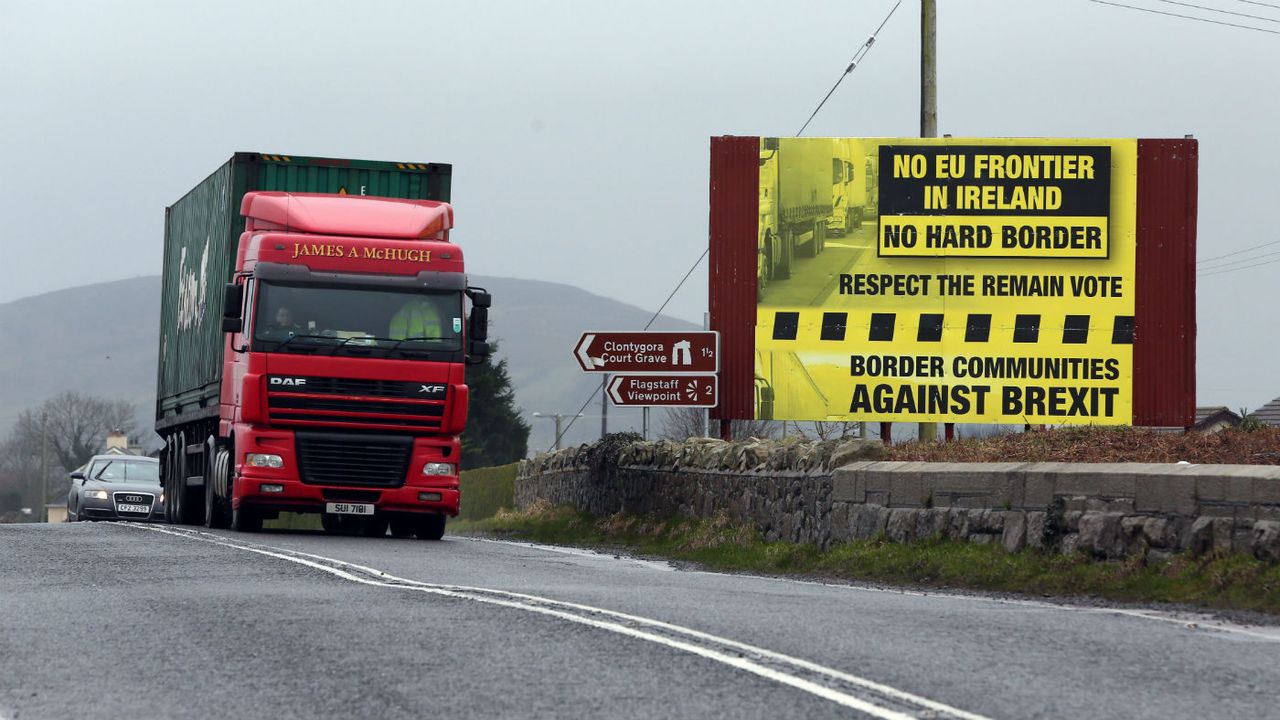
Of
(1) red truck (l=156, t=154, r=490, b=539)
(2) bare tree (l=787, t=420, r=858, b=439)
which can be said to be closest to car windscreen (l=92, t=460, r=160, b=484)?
(2) bare tree (l=787, t=420, r=858, b=439)

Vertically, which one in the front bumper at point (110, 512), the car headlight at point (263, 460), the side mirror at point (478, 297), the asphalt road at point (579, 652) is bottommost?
the front bumper at point (110, 512)

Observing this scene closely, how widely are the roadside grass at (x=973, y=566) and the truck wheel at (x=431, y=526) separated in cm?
260

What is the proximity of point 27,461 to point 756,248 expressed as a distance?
143 meters

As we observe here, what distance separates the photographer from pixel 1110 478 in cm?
1362

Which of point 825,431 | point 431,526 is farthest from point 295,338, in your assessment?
point 825,431

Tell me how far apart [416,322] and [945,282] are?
8.13 metres

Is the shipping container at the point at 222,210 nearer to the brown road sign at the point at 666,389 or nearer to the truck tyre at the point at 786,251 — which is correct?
the brown road sign at the point at 666,389

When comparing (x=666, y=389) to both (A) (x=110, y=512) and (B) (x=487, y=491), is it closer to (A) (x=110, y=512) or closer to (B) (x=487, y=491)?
(A) (x=110, y=512)

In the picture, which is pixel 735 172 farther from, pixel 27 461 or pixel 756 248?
pixel 27 461

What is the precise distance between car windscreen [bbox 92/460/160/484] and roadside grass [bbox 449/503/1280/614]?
40.7 feet

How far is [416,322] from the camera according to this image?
19.5 metres

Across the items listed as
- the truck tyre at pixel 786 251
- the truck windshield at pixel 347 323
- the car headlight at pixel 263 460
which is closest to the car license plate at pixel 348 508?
the car headlight at pixel 263 460

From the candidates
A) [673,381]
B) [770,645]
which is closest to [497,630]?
[770,645]

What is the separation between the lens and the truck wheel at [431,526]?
21.0 metres
